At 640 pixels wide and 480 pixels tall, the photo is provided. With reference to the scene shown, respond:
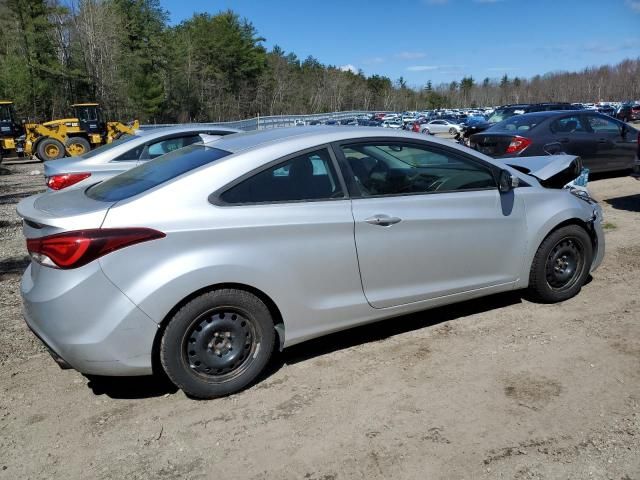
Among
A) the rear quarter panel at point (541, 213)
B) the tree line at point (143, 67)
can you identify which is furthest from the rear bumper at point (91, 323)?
the tree line at point (143, 67)

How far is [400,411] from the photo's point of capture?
3.15 metres

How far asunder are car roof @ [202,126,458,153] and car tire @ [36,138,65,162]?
67.3 ft

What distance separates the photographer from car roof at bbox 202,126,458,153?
3611 mm

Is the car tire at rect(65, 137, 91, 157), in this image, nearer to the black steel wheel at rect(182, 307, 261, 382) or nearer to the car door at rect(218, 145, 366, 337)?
the car door at rect(218, 145, 366, 337)

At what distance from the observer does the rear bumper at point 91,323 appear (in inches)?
116

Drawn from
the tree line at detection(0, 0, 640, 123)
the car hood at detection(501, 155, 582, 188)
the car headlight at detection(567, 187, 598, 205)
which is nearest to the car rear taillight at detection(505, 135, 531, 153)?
the car headlight at detection(567, 187, 598, 205)

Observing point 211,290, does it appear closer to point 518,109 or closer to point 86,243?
point 86,243

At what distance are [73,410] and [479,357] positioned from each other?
2.65 metres

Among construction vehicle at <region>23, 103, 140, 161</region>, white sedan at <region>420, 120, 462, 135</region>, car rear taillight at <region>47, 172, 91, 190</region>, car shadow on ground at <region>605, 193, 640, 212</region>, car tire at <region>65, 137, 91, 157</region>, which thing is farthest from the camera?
white sedan at <region>420, 120, 462, 135</region>

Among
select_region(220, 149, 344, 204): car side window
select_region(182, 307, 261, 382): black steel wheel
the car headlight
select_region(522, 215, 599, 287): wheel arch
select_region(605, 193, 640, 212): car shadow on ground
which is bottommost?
select_region(605, 193, 640, 212): car shadow on ground

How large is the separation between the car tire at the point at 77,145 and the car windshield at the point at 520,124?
17352 mm

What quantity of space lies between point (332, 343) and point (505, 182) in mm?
1790

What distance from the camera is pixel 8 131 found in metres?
23.1

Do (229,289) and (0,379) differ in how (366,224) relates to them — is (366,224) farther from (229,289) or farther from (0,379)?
(0,379)
